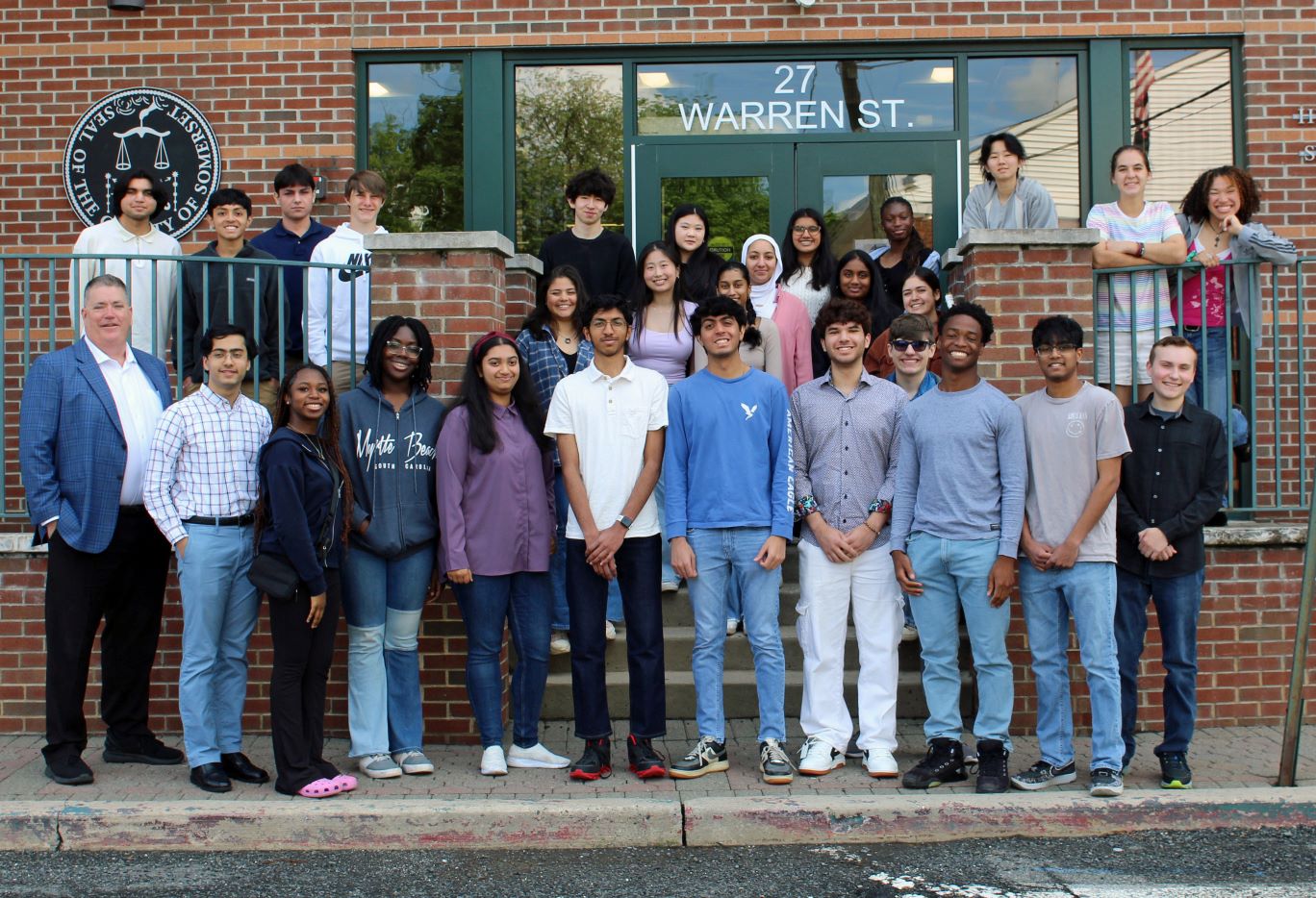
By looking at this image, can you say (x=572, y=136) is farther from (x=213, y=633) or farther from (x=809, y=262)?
(x=213, y=633)

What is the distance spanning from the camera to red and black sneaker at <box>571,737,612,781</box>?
564cm

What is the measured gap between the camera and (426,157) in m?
9.35

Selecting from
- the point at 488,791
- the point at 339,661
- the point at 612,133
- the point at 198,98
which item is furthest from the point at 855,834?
the point at 198,98

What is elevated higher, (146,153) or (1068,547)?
(146,153)

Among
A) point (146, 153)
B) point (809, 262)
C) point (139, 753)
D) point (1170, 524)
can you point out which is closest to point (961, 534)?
point (1170, 524)

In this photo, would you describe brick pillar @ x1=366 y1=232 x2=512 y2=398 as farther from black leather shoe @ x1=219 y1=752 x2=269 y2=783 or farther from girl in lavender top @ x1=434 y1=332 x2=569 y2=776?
black leather shoe @ x1=219 y1=752 x2=269 y2=783

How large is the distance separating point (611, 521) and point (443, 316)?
1445 millimetres

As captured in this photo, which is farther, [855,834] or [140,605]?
[140,605]

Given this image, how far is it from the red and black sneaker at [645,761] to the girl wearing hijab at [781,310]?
208 centimetres

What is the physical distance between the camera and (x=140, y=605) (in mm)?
6004

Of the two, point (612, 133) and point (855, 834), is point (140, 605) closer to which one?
point (855, 834)

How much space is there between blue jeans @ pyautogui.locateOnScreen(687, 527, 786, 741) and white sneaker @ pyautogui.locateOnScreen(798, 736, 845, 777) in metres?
0.15

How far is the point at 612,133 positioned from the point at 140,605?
4.84 m

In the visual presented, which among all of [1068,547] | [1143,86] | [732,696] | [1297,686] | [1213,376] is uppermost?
[1143,86]
